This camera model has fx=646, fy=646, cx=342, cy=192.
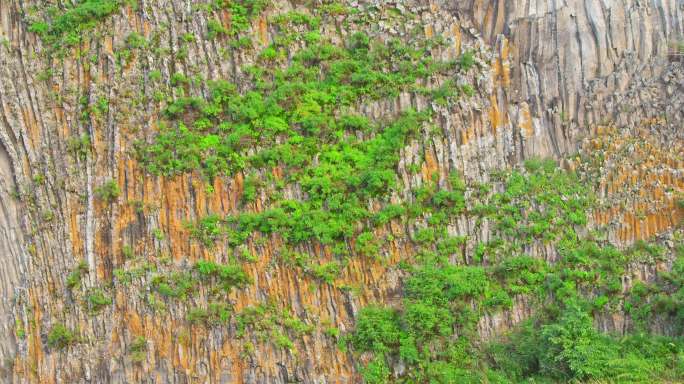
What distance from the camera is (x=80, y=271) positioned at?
42.9 feet

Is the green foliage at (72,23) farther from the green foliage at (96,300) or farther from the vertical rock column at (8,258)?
the green foliage at (96,300)

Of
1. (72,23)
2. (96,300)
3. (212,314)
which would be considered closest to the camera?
(212,314)

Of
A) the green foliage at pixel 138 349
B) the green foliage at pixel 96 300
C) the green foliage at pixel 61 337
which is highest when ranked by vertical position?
the green foliage at pixel 96 300

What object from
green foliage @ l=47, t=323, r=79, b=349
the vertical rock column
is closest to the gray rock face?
the vertical rock column

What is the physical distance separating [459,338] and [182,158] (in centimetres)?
662

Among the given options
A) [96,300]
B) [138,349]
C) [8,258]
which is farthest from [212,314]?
[8,258]

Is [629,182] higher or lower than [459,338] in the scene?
higher

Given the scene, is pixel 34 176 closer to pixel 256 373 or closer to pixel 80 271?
pixel 80 271

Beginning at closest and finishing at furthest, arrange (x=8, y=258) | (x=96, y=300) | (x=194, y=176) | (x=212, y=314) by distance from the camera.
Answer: (x=212, y=314)
(x=96, y=300)
(x=194, y=176)
(x=8, y=258)

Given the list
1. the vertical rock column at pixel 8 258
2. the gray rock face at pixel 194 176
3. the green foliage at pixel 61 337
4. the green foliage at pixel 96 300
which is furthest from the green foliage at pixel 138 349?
the vertical rock column at pixel 8 258

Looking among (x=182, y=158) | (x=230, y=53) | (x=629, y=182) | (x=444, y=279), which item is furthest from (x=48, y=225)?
(x=629, y=182)

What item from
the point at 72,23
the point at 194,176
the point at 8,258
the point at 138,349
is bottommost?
the point at 138,349

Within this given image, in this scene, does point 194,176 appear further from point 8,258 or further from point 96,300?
point 8,258

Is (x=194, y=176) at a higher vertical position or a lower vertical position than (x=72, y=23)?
lower
